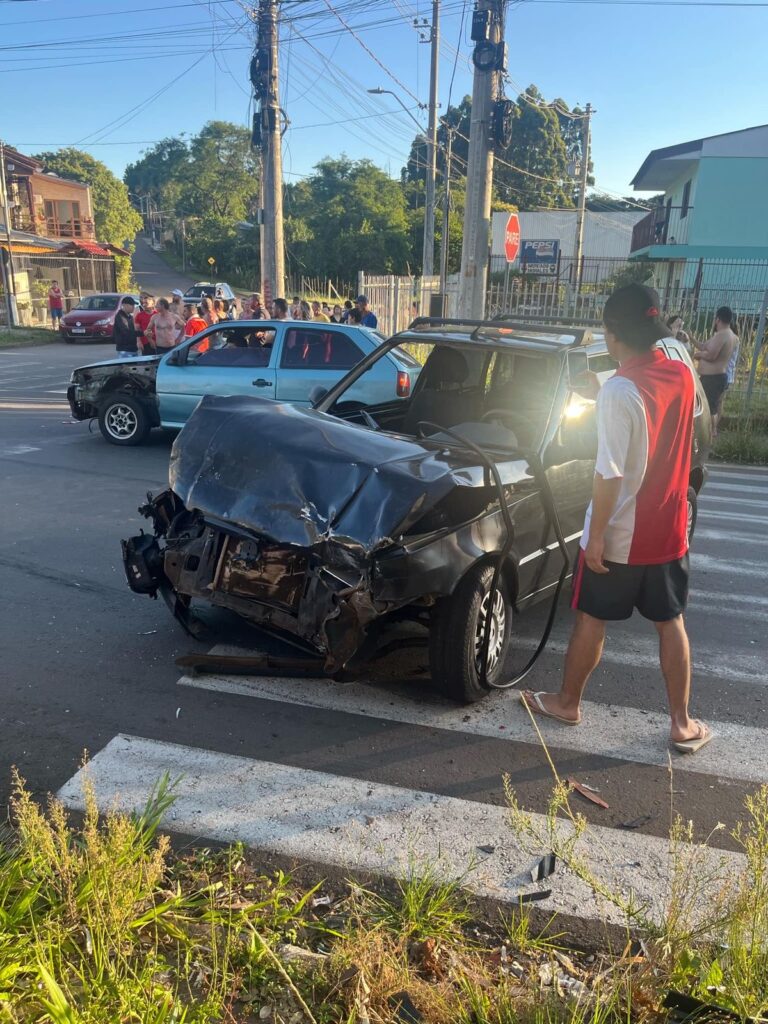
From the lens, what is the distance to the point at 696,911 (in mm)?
2766

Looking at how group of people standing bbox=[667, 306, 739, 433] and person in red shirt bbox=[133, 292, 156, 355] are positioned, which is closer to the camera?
group of people standing bbox=[667, 306, 739, 433]

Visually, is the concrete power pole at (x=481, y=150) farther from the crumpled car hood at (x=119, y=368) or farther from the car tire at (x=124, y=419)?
the car tire at (x=124, y=419)

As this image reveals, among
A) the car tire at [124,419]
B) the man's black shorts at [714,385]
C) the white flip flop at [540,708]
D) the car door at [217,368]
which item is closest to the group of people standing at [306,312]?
the car door at [217,368]

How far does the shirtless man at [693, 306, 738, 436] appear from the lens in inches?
413

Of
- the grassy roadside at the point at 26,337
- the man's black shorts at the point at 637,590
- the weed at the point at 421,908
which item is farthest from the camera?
the grassy roadside at the point at 26,337

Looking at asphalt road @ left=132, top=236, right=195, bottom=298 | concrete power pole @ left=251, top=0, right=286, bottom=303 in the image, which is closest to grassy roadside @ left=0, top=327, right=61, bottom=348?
concrete power pole @ left=251, top=0, right=286, bottom=303

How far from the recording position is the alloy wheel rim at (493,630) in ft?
13.4

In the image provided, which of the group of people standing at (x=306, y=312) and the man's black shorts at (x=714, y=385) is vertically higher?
the group of people standing at (x=306, y=312)

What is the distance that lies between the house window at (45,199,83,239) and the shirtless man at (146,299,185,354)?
51434 mm

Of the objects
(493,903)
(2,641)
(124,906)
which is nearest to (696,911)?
(493,903)

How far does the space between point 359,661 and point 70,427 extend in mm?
9868

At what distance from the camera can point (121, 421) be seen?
10.9m

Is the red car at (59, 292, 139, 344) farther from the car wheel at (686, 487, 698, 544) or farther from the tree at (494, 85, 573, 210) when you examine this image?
the tree at (494, 85, 573, 210)

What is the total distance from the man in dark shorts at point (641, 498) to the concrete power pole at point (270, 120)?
14.0m
